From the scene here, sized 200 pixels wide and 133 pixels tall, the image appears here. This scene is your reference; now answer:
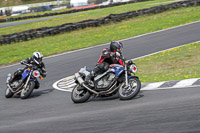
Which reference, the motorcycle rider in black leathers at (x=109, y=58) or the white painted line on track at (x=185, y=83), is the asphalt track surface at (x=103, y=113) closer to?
the white painted line on track at (x=185, y=83)

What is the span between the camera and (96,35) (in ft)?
82.2

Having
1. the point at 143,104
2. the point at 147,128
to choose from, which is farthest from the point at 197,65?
the point at 147,128

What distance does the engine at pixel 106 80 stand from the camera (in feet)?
29.2

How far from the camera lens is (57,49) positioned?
21.4m

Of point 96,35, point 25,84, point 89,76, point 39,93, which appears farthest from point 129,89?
point 96,35

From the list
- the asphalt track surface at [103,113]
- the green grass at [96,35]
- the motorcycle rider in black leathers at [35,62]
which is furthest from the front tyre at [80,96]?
the green grass at [96,35]

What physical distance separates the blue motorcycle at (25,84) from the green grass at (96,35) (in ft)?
26.4

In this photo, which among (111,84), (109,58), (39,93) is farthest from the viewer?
(39,93)

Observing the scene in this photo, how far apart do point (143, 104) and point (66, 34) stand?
1984cm

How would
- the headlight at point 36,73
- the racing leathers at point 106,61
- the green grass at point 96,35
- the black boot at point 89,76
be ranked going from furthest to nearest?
1. the green grass at point 96,35
2. the headlight at point 36,73
3. the black boot at point 89,76
4. the racing leathers at point 106,61

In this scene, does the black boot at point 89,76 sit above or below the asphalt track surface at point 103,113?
above

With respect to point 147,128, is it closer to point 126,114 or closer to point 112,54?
point 126,114

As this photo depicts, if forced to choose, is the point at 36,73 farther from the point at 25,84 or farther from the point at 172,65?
the point at 172,65

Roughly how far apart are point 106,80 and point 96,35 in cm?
1627
